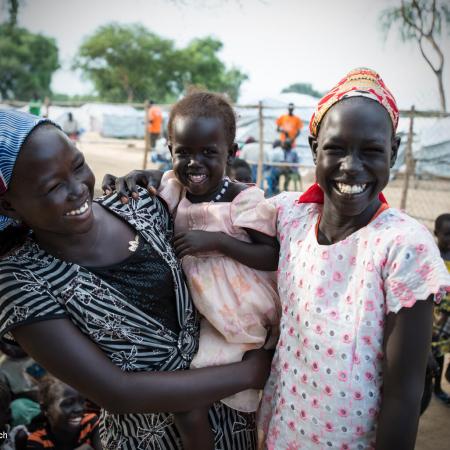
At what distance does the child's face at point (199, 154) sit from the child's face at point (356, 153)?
0.57 meters

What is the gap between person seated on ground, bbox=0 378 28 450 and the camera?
2.73 m

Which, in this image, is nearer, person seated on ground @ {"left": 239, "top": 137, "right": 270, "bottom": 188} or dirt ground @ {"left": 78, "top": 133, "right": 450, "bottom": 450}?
dirt ground @ {"left": 78, "top": 133, "right": 450, "bottom": 450}

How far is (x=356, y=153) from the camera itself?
131cm

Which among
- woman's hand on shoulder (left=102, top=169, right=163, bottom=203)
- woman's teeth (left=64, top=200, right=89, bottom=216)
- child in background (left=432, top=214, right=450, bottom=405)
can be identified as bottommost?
child in background (left=432, top=214, right=450, bottom=405)

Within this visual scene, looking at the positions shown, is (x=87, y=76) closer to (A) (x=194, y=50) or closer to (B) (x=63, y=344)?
(A) (x=194, y=50)

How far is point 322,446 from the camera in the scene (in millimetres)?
1348

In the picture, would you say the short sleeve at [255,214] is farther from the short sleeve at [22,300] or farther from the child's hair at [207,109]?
the short sleeve at [22,300]

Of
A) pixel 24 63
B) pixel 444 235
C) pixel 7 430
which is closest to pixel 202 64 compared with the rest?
pixel 24 63

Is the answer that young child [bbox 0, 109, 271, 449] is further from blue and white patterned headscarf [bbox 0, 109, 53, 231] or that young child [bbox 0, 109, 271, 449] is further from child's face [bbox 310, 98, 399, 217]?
child's face [bbox 310, 98, 399, 217]

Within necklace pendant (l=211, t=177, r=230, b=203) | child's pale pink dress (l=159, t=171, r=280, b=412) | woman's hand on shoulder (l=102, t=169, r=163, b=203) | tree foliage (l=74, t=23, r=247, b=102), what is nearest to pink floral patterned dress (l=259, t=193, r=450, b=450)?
child's pale pink dress (l=159, t=171, r=280, b=412)

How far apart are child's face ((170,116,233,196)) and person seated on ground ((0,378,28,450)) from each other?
189 cm

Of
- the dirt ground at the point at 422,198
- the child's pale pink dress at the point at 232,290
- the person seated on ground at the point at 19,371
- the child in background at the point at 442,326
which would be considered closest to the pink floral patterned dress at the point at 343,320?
the child's pale pink dress at the point at 232,290

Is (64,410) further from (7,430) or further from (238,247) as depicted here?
(238,247)

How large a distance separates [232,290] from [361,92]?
2.50 ft
